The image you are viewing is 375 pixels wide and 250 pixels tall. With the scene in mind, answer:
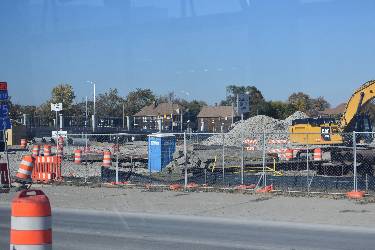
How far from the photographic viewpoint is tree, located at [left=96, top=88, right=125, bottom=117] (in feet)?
394

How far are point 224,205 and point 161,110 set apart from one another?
9343 cm

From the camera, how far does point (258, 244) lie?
11070 mm

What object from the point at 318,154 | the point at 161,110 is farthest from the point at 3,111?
the point at 161,110

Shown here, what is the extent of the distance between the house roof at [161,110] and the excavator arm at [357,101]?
75482 millimetres

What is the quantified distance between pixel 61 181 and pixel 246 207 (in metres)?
9.65

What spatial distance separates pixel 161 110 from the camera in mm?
110375

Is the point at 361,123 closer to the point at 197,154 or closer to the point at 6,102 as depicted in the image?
the point at 197,154

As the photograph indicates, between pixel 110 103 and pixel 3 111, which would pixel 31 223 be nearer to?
pixel 3 111

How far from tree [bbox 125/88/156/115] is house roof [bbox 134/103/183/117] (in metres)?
7.53

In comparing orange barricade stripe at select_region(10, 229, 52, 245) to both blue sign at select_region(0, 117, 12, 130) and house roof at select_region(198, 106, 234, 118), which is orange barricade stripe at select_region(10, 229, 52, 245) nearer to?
blue sign at select_region(0, 117, 12, 130)

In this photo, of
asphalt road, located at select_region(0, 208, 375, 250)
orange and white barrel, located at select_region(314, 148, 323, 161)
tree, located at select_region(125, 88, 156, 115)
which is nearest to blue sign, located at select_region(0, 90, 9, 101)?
asphalt road, located at select_region(0, 208, 375, 250)

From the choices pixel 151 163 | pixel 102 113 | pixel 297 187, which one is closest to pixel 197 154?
pixel 151 163

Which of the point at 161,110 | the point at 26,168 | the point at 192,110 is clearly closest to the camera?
the point at 26,168

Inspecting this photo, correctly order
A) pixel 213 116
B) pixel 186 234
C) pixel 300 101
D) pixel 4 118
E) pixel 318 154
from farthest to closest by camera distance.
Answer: pixel 300 101
pixel 213 116
pixel 318 154
pixel 4 118
pixel 186 234
